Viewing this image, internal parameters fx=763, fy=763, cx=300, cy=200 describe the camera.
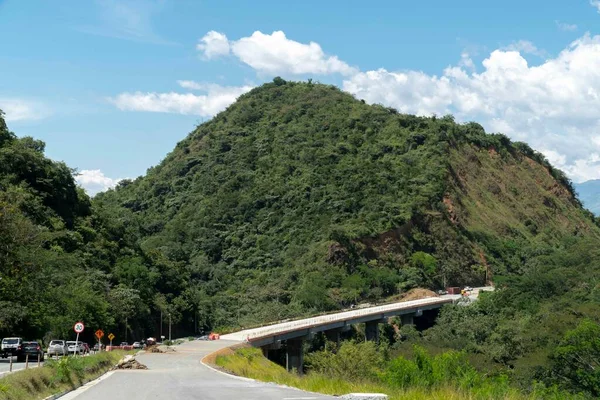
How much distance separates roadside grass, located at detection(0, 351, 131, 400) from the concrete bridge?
31.5 meters

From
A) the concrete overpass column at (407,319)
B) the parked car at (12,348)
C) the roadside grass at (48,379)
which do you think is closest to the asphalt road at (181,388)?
the roadside grass at (48,379)

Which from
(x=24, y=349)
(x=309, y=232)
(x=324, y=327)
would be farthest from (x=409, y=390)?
(x=309, y=232)

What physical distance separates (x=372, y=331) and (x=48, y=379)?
6932cm

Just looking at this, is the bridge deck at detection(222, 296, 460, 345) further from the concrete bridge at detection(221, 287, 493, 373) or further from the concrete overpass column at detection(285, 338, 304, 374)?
the concrete overpass column at detection(285, 338, 304, 374)

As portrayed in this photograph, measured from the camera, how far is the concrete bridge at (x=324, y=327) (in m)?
67.6

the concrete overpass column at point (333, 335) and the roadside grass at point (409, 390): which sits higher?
the roadside grass at point (409, 390)

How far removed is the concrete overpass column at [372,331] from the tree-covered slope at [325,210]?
37.6 ft

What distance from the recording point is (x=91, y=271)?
76750 mm

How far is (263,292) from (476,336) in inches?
1440

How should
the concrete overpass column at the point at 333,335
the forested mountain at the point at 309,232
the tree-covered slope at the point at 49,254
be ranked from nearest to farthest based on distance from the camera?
the tree-covered slope at the point at 49,254 < the forested mountain at the point at 309,232 < the concrete overpass column at the point at 333,335

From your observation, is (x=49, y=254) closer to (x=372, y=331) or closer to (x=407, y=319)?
(x=372, y=331)

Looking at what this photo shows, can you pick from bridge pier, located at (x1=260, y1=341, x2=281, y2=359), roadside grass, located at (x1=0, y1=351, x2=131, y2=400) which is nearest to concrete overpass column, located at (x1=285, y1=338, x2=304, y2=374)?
bridge pier, located at (x1=260, y1=341, x2=281, y2=359)

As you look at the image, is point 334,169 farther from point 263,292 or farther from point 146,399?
point 146,399

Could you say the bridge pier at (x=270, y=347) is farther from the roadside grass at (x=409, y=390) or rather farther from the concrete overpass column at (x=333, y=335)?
the roadside grass at (x=409, y=390)
